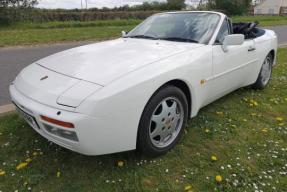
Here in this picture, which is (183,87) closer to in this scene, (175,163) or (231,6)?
(175,163)

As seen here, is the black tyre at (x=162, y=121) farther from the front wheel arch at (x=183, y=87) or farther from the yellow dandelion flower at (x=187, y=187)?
the yellow dandelion flower at (x=187, y=187)

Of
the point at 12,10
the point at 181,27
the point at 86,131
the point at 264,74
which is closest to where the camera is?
the point at 86,131

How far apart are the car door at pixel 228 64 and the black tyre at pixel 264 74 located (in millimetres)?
735

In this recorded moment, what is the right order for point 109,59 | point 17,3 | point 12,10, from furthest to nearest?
point 17,3, point 12,10, point 109,59

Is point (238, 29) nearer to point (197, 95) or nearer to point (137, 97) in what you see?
point (197, 95)

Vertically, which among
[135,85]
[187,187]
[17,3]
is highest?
[17,3]

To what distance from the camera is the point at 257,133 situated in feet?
11.0

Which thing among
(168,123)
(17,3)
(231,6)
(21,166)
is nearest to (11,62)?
(21,166)

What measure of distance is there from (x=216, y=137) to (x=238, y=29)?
2.64 metres

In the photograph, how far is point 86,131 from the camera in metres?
2.16

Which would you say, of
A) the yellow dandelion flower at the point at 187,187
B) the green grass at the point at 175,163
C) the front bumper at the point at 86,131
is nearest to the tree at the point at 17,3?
the green grass at the point at 175,163

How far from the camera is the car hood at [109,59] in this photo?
2.47 meters

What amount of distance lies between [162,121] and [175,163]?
17.2 inches

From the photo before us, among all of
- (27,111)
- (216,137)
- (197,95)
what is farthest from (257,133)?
(27,111)
